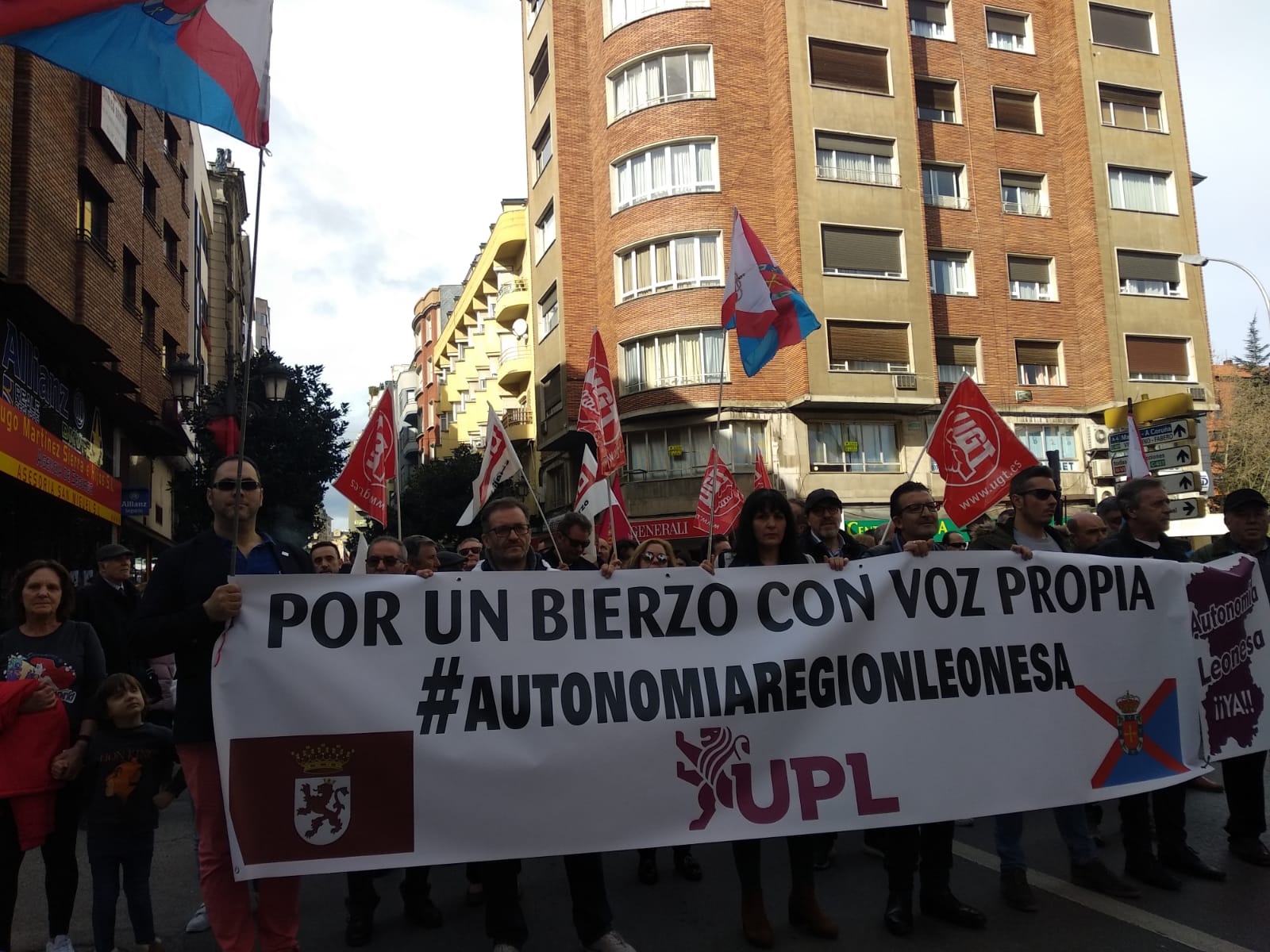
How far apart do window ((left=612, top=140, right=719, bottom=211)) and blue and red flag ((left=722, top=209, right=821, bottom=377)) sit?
21.7 m

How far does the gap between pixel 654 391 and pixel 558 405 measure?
17.5 feet

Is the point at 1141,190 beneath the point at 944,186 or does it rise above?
above

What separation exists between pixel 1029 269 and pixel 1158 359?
516cm

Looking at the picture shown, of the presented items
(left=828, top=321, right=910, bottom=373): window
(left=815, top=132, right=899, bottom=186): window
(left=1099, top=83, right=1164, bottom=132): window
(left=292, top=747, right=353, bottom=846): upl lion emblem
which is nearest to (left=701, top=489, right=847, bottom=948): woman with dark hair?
(left=292, top=747, right=353, bottom=846): upl lion emblem

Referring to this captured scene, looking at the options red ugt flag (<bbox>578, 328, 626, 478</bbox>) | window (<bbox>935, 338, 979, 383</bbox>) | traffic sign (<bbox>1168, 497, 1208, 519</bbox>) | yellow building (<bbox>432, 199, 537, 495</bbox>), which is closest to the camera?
red ugt flag (<bbox>578, 328, 626, 478</bbox>)

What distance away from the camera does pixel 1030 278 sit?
3259cm

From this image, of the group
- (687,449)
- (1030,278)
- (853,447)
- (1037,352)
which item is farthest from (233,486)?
(1030,278)

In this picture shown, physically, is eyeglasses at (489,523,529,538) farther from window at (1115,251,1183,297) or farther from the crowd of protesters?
window at (1115,251,1183,297)

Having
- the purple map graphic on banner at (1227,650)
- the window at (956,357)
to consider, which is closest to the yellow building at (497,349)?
the window at (956,357)

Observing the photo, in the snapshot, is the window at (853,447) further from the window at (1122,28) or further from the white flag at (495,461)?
A: the white flag at (495,461)

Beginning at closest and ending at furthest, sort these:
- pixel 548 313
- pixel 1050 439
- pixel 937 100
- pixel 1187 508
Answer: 1. pixel 1187 508
2. pixel 1050 439
3. pixel 937 100
4. pixel 548 313

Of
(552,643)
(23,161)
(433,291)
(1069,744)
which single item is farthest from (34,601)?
(433,291)

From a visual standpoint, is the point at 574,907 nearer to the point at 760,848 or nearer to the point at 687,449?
the point at 760,848

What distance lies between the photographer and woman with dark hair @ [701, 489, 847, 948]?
13.9 feet
